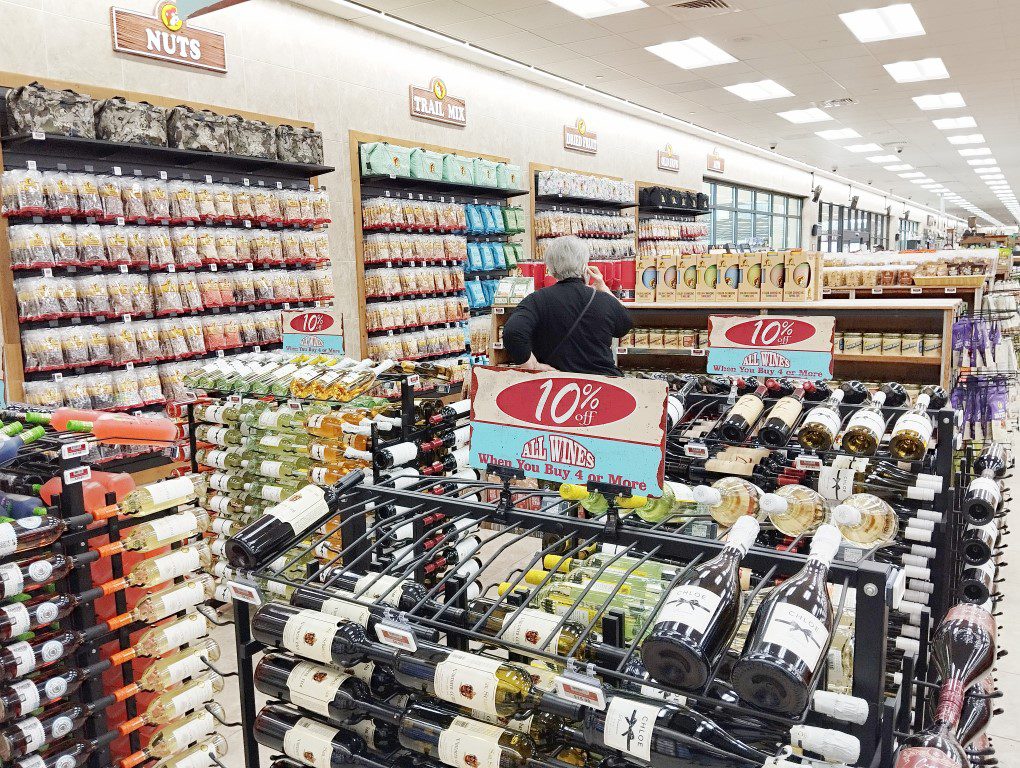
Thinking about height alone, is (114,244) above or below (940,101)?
below

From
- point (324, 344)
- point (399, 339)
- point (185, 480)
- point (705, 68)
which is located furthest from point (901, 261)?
point (185, 480)

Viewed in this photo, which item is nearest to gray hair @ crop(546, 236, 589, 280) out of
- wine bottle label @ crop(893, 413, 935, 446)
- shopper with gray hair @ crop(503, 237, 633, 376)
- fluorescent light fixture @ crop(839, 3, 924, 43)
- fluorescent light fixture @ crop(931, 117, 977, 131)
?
shopper with gray hair @ crop(503, 237, 633, 376)

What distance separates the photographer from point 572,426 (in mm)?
1564

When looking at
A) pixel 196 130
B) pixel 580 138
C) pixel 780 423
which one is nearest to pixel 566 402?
pixel 780 423

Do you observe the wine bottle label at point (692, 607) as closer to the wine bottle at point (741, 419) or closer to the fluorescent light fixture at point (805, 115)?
the wine bottle at point (741, 419)

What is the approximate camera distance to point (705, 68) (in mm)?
8805

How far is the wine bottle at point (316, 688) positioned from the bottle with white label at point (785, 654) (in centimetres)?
75

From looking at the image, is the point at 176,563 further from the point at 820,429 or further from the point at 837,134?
the point at 837,134

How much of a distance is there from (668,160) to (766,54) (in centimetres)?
466

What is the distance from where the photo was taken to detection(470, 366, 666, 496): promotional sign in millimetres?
1485

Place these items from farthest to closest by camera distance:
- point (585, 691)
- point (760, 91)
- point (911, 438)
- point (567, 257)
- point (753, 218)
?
point (753, 218), point (760, 91), point (567, 257), point (911, 438), point (585, 691)

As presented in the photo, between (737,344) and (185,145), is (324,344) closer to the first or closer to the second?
(185,145)

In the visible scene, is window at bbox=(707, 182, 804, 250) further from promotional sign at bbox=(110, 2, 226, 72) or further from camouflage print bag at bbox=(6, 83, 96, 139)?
camouflage print bag at bbox=(6, 83, 96, 139)

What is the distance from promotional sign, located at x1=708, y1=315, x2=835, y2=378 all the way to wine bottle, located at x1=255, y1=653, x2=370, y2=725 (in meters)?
2.08
